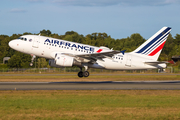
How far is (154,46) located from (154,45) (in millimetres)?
172

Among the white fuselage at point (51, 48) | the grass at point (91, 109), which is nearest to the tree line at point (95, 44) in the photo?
the white fuselage at point (51, 48)

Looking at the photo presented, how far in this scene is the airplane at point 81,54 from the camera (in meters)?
39.2

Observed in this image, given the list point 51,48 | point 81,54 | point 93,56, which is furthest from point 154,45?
point 51,48

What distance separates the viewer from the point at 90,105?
20.9 meters

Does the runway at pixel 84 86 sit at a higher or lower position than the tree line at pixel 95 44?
lower

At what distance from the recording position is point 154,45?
45281mm

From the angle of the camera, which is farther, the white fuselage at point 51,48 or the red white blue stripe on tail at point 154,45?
the red white blue stripe on tail at point 154,45

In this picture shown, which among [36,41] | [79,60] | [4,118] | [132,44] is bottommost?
[4,118]

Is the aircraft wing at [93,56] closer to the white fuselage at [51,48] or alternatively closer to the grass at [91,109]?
the white fuselage at [51,48]

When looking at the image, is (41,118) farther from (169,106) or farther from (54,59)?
(54,59)

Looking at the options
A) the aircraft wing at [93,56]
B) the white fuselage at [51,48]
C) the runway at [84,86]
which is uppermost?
the white fuselage at [51,48]

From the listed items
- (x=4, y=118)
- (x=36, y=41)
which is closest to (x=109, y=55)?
(x=36, y=41)

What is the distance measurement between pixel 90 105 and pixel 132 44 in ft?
458

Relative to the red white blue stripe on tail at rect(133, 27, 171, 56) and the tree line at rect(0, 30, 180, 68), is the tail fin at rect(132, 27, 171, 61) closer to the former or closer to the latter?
the red white blue stripe on tail at rect(133, 27, 171, 56)
